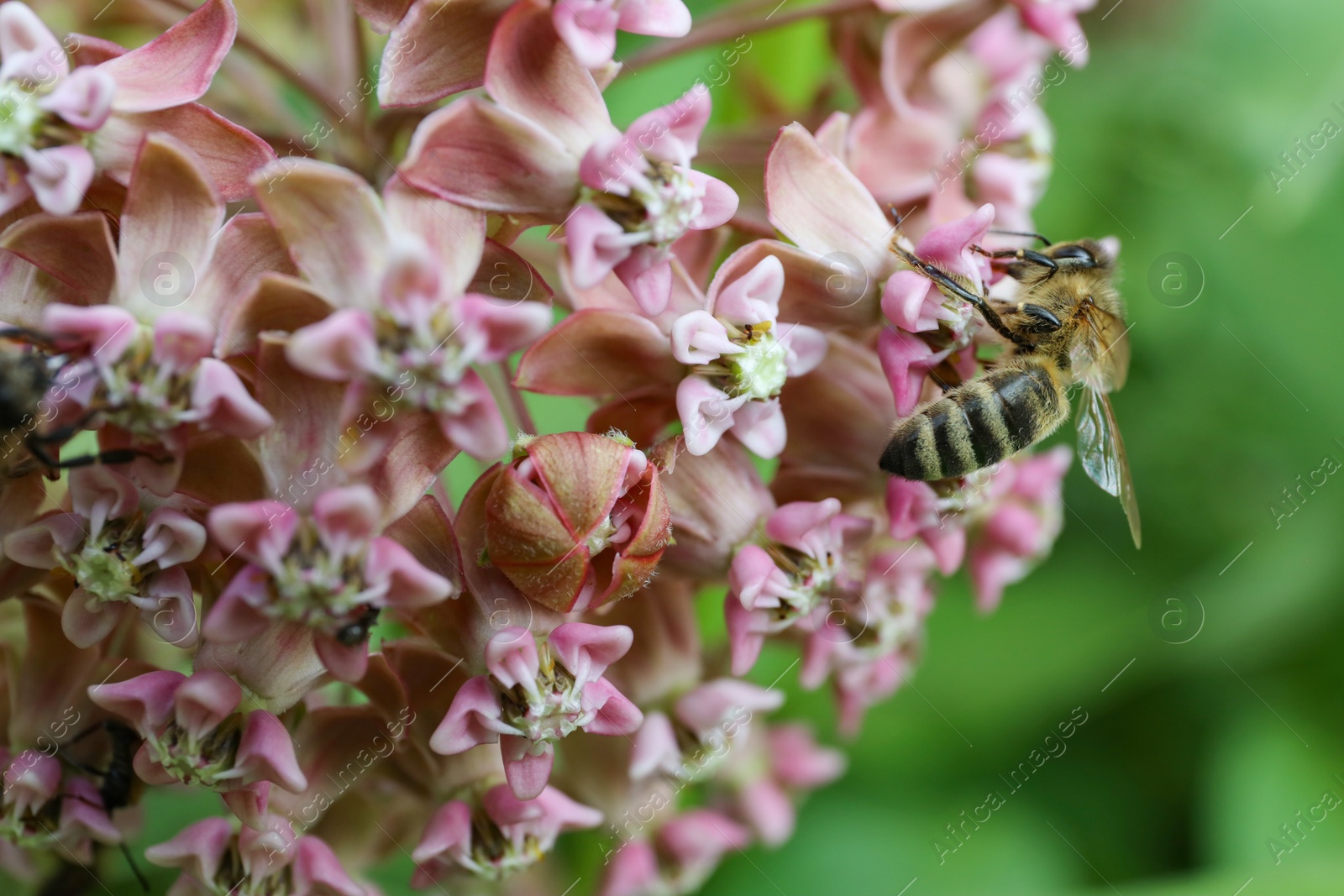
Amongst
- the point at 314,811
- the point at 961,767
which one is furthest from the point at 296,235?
the point at 961,767

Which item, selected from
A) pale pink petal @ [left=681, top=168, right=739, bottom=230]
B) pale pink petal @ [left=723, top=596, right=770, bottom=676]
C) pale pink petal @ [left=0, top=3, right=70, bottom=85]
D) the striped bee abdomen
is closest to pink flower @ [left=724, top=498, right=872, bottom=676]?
pale pink petal @ [left=723, top=596, right=770, bottom=676]

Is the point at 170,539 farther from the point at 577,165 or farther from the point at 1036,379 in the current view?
the point at 1036,379

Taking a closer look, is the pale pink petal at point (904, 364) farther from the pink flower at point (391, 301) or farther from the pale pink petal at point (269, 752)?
the pale pink petal at point (269, 752)

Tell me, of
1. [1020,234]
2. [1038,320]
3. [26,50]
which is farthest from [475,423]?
[1020,234]

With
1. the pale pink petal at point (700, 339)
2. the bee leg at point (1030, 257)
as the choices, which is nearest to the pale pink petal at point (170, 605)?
the pale pink petal at point (700, 339)

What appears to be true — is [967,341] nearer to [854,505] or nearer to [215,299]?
[854,505]

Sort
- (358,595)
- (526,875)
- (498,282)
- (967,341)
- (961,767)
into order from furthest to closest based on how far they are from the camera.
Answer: (961,767), (526,875), (967,341), (498,282), (358,595)

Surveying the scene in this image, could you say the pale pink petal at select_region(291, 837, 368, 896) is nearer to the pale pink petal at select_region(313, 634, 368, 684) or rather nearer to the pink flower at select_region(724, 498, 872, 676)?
the pale pink petal at select_region(313, 634, 368, 684)
